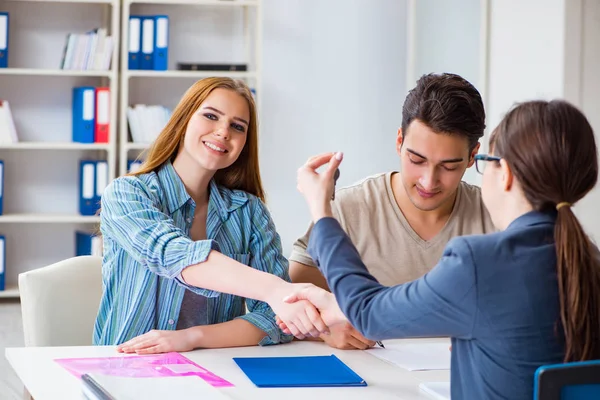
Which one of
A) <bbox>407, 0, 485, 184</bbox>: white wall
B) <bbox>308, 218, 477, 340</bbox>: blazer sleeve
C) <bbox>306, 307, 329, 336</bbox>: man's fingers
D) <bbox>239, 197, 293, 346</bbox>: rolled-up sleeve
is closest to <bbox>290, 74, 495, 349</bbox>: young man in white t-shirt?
<bbox>239, 197, 293, 346</bbox>: rolled-up sleeve

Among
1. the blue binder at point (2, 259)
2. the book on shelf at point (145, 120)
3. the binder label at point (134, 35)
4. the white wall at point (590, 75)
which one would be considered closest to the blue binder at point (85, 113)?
the book on shelf at point (145, 120)

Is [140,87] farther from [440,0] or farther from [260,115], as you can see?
[440,0]

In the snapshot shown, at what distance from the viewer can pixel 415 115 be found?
210 cm

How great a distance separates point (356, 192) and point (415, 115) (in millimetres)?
326

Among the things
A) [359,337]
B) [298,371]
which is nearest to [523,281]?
[298,371]

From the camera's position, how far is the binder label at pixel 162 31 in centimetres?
497

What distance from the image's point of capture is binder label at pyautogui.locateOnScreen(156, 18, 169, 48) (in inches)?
196

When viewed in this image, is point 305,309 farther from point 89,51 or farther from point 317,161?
point 89,51

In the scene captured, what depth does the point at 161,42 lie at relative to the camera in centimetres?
502

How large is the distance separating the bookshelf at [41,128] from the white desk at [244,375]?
11.8ft

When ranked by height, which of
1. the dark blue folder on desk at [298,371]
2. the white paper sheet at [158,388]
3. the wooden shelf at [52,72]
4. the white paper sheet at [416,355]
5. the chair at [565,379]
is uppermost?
the wooden shelf at [52,72]

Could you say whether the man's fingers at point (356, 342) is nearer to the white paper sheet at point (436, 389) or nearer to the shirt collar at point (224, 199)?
the white paper sheet at point (436, 389)

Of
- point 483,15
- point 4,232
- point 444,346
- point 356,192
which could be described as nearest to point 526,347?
point 444,346

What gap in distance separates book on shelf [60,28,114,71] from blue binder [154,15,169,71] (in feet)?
0.91
